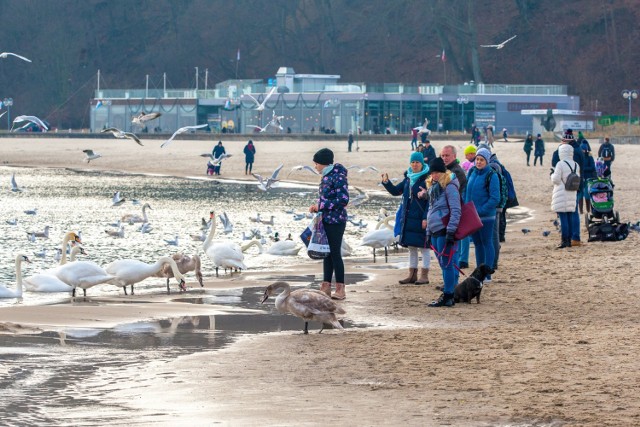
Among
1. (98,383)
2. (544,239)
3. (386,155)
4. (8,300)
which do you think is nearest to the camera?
(98,383)

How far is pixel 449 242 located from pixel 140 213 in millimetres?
20127

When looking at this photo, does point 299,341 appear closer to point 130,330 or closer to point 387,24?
point 130,330

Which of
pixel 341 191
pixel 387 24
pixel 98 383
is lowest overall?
pixel 98 383

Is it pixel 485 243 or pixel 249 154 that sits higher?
pixel 249 154

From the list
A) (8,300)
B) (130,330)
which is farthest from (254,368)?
(8,300)

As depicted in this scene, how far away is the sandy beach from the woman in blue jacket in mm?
488

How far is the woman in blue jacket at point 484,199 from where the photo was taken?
14.1m

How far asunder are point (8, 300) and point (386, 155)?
160 feet

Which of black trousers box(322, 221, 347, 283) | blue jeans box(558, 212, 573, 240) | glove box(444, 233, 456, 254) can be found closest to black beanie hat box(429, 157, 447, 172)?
glove box(444, 233, 456, 254)

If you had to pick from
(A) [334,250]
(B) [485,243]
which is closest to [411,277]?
(B) [485,243]

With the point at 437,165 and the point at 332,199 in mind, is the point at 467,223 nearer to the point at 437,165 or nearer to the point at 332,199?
the point at 437,165

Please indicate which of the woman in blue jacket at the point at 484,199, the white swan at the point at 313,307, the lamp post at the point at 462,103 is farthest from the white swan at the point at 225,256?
the lamp post at the point at 462,103

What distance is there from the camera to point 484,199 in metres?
14.2

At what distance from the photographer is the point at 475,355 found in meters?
9.64
